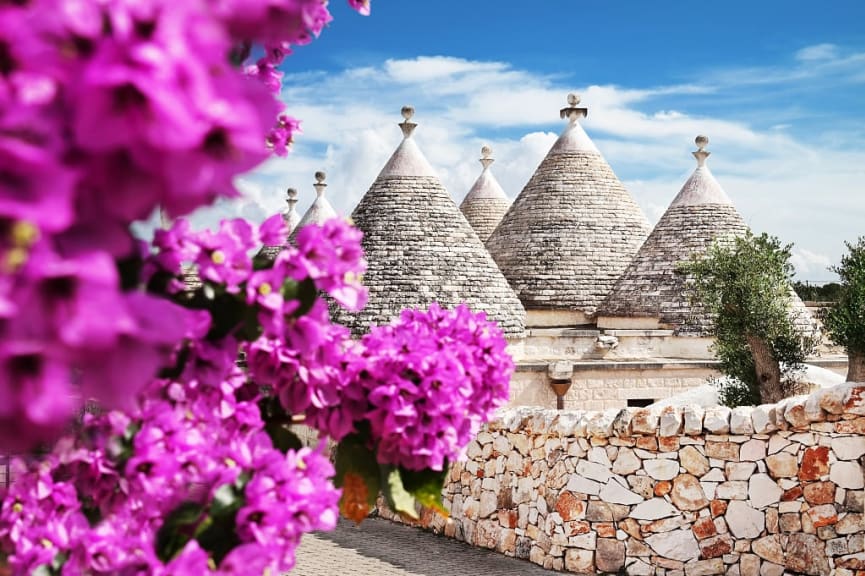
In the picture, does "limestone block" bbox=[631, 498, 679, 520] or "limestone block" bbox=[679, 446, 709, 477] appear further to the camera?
"limestone block" bbox=[631, 498, 679, 520]

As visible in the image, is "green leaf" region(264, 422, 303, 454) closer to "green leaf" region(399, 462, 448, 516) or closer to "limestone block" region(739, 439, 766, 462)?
"green leaf" region(399, 462, 448, 516)

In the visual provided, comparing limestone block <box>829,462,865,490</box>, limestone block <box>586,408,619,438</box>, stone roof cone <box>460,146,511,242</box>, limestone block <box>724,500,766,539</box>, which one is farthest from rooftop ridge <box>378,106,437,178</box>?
limestone block <box>829,462,865,490</box>

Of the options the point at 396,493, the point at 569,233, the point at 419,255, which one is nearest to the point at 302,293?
the point at 396,493

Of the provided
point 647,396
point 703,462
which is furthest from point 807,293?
point 703,462

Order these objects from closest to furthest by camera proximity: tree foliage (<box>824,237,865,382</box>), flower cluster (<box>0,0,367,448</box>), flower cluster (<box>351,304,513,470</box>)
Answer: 1. flower cluster (<box>0,0,367,448</box>)
2. flower cluster (<box>351,304,513,470</box>)
3. tree foliage (<box>824,237,865,382</box>)

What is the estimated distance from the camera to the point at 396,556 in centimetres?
1008

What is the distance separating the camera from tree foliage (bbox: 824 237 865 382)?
1274cm

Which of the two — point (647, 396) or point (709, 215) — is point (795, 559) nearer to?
point (647, 396)

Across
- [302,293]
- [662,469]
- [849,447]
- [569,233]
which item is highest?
[569,233]

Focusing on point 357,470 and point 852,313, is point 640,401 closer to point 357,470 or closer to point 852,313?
point 852,313

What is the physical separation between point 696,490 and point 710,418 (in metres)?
0.70

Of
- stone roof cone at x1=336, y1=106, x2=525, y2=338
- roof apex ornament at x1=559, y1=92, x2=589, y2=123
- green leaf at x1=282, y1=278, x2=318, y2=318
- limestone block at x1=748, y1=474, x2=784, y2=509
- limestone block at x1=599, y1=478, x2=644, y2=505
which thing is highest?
roof apex ornament at x1=559, y1=92, x2=589, y2=123

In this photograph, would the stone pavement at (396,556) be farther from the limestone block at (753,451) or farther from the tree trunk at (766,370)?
the tree trunk at (766,370)

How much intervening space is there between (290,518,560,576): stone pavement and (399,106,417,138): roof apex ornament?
9500mm
